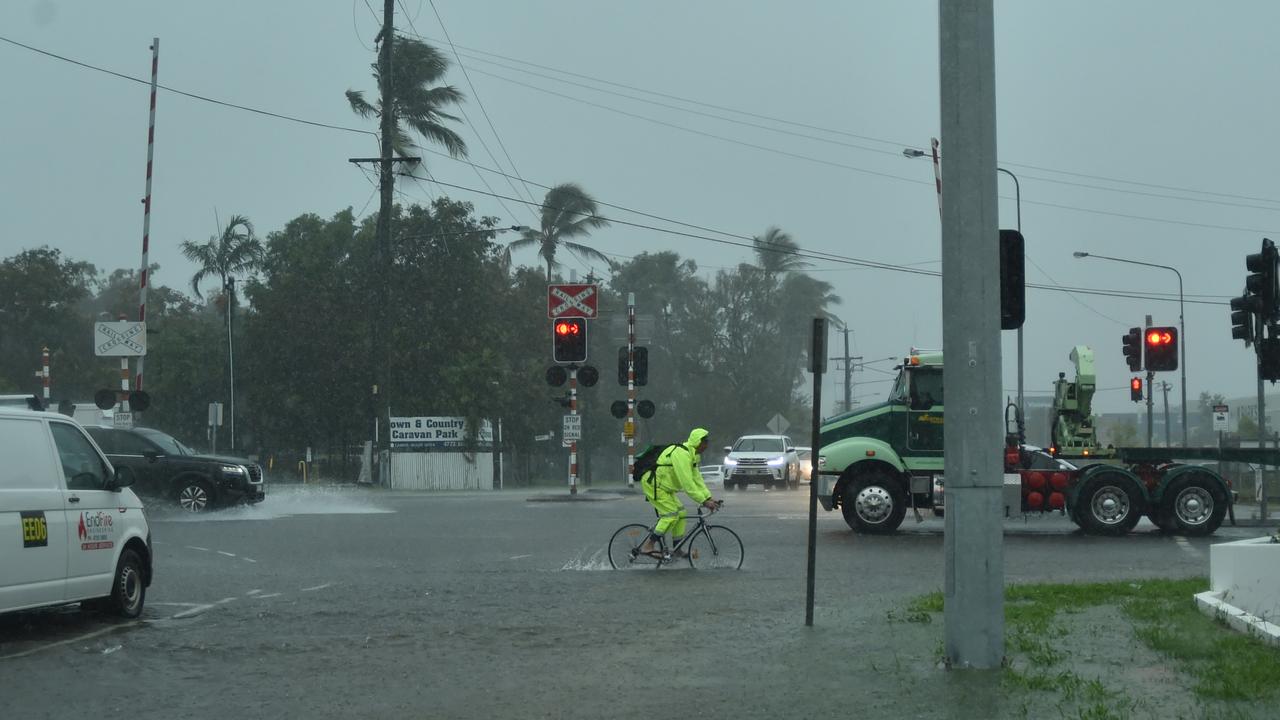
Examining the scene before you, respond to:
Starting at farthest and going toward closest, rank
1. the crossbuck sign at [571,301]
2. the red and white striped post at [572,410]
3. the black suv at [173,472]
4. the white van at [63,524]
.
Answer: the red and white striped post at [572,410] → the crossbuck sign at [571,301] → the black suv at [173,472] → the white van at [63,524]

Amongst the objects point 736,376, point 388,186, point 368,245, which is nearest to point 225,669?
point 388,186

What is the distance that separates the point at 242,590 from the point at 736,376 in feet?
234

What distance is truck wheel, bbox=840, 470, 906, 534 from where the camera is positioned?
22.1 m

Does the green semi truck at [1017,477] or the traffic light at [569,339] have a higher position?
the traffic light at [569,339]

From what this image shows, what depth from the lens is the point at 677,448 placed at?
16594mm

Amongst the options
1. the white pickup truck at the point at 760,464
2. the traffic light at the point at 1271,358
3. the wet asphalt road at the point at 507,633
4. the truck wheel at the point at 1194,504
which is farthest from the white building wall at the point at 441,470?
the traffic light at the point at 1271,358

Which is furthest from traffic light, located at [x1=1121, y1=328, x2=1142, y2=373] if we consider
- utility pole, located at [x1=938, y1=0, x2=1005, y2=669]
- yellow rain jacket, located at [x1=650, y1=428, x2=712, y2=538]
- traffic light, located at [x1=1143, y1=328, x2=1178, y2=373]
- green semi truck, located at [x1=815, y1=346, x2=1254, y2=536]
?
utility pole, located at [x1=938, y1=0, x2=1005, y2=669]

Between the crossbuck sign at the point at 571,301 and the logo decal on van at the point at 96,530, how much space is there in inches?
810

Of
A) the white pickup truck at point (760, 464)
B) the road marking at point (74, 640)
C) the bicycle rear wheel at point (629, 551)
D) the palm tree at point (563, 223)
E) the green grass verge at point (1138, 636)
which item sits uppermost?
the palm tree at point (563, 223)

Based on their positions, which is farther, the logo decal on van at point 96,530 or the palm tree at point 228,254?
the palm tree at point 228,254

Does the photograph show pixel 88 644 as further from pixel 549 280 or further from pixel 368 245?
pixel 549 280

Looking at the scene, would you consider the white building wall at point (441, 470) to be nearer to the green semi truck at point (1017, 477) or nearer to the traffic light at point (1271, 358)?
the green semi truck at point (1017, 477)

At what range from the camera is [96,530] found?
11781mm

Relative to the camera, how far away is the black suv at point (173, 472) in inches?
1029
